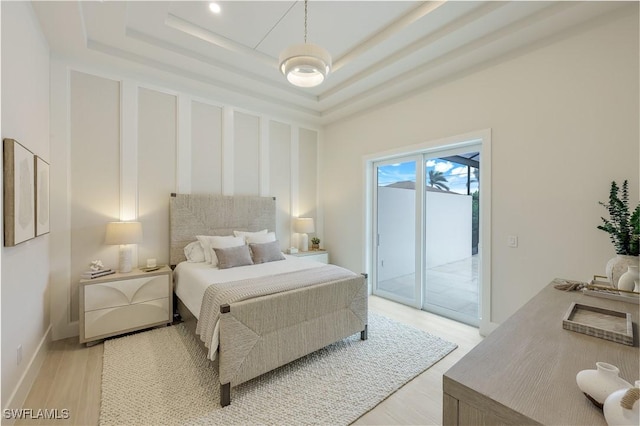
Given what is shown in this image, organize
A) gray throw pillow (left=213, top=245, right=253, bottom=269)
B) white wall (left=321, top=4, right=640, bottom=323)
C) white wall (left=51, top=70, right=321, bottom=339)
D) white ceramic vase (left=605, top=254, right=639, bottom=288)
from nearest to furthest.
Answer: white ceramic vase (left=605, top=254, right=639, bottom=288) < white wall (left=321, top=4, right=640, bottom=323) < white wall (left=51, top=70, right=321, bottom=339) < gray throw pillow (left=213, top=245, right=253, bottom=269)

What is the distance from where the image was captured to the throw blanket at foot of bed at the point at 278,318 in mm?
1977

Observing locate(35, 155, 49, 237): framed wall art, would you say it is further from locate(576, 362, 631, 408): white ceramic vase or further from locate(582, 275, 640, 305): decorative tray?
locate(582, 275, 640, 305): decorative tray

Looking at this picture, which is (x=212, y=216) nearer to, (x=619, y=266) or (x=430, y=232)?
(x=430, y=232)

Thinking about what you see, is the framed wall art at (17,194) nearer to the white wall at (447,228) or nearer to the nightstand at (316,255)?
the nightstand at (316,255)

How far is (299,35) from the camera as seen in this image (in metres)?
2.95

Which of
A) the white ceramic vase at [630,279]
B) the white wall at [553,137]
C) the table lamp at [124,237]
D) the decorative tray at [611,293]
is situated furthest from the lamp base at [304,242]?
the white ceramic vase at [630,279]

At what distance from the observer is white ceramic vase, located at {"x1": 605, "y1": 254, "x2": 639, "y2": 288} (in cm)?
165

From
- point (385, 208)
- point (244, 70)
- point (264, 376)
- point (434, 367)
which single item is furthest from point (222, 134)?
point (434, 367)

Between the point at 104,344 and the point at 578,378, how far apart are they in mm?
3603

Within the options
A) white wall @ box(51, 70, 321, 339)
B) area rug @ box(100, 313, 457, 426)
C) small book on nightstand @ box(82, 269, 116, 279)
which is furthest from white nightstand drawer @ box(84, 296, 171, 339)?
white wall @ box(51, 70, 321, 339)

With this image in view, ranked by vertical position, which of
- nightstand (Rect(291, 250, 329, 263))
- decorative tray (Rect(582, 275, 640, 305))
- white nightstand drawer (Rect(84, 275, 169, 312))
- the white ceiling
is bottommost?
white nightstand drawer (Rect(84, 275, 169, 312))

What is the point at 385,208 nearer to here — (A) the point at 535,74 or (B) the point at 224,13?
(A) the point at 535,74

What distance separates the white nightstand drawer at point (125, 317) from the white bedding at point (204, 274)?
0.82 feet

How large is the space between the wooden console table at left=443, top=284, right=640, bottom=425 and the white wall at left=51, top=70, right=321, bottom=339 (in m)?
3.63
